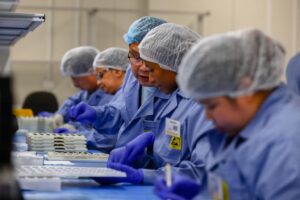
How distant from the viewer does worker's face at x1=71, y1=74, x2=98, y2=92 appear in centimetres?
565

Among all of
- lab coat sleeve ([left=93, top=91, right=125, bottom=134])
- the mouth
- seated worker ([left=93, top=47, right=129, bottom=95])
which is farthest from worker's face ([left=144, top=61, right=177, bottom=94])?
seated worker ([left=93, top=47, right=129, bottom=95])

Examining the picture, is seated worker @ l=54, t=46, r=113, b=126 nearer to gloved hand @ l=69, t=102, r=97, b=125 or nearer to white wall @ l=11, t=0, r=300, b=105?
gloved hand @ l=69, t=102, r=97, b=125

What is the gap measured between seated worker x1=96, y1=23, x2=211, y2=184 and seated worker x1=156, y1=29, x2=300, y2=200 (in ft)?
2.17

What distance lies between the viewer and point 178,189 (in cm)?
179

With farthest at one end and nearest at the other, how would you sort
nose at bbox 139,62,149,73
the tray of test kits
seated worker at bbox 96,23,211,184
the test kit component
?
1. the test kit component
2. nose at bbox 139,62,149,73
3. seated worker at bbox 96,23,211,184
4. the tray of test kits

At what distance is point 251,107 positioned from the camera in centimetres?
167

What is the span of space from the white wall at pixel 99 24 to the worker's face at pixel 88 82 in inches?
62.4

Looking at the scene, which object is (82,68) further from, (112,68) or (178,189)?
(178,189)

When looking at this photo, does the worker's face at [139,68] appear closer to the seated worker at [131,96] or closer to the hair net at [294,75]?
the seated worker at [131,96]

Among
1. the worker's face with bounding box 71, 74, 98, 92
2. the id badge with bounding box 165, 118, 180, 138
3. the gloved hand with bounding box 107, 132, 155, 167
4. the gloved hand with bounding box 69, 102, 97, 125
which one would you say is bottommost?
the worker's face with bounding box 71, 74, 98, 92

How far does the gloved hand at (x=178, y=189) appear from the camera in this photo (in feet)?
5.78

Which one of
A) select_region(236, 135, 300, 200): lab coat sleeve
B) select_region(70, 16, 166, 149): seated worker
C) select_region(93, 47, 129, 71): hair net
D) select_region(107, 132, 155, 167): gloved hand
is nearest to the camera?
select_region(236, 135, 300, 200): lab coat sleeve

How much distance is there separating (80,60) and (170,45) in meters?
3.10

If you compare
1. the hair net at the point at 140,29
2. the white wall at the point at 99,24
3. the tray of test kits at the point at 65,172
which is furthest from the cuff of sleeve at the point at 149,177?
the white wall at the point at 99,24
